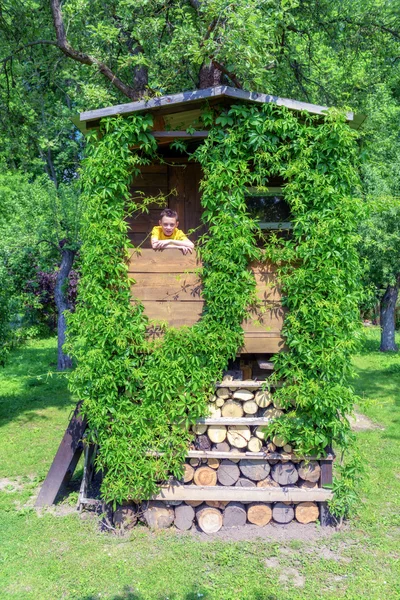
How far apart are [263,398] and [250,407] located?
0.17 m

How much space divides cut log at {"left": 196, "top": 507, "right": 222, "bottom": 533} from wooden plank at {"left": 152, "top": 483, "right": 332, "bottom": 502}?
6.9 inches

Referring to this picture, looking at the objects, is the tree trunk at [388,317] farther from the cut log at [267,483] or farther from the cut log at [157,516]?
the cut log at [157,516]

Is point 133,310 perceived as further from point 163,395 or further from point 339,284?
point 339,284

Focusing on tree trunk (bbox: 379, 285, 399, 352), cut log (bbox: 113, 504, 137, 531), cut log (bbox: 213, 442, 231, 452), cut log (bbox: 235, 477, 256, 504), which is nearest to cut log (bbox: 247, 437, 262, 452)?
cut log (bbox: 213, 442, 231, 452)

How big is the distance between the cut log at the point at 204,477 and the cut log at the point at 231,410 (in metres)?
0.59

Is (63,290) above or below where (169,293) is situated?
above

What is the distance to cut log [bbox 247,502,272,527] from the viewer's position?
5.43 meters

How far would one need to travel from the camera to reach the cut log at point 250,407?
215 inches

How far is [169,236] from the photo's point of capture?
5730 mm

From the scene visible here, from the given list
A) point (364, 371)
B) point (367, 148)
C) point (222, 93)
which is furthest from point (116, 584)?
point (364, 371)

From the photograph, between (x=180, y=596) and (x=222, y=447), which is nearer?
(x=180, y=596)

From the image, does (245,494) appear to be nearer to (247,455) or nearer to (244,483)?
(244,483)

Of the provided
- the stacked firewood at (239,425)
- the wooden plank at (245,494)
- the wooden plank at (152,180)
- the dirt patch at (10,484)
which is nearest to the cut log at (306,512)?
the wooden plank at (245,494)

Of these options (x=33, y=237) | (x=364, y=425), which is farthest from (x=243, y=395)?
(x=33, y=237)
